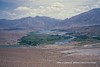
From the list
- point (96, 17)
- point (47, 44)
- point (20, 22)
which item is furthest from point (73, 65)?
point (96, 17)

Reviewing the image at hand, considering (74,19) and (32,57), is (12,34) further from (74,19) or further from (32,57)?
(74,19)

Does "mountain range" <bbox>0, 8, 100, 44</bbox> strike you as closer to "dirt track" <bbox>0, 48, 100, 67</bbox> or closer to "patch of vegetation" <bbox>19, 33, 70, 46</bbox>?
"patch of vegetation" <bbox>19, 33, 70, 46</bbox>

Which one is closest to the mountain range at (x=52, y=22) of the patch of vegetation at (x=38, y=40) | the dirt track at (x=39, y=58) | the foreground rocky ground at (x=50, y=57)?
the patch of vegetation at (x=38, y=40)

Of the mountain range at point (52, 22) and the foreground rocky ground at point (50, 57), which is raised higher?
the mountain range at point (52, 22)

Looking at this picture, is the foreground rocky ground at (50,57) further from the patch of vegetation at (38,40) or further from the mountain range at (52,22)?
the mountain range at (52,22)

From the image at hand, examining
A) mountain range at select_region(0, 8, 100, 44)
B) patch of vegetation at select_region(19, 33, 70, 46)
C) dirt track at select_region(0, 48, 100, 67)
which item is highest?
mountain range at select_region(0, 8, 100, 44)

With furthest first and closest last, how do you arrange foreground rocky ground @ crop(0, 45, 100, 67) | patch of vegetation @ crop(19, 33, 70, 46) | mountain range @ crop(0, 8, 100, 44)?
mountain range @ crop(0, 8, 100, 44) < patch of vegetation @ crop(19, 33, 70, 46) < foreground rocky ground @ crop(0, 45, 100, 67)

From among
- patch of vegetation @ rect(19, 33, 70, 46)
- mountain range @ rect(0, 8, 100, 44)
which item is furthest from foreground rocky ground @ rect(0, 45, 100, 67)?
mountain range @ rect(0, 8, 100, 44)

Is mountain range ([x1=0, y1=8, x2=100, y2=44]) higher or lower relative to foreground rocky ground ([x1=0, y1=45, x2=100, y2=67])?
higher
